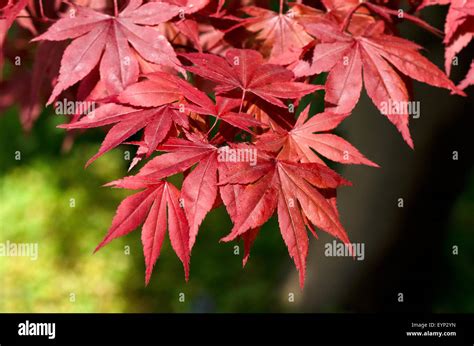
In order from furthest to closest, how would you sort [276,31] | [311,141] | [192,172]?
[276,31], [311,141], [192,172]

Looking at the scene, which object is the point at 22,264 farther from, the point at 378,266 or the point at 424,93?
the point at 424,93

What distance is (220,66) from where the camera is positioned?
44.3 inches

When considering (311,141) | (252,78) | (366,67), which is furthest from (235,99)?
(366,67)

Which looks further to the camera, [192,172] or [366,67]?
[366,67]

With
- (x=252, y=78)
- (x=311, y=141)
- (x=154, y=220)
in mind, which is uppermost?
(x=252, y=78)

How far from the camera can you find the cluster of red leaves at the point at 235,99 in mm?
1039

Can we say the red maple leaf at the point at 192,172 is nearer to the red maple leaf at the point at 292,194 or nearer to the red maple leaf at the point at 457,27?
the red maple leaf at the point at 292,194

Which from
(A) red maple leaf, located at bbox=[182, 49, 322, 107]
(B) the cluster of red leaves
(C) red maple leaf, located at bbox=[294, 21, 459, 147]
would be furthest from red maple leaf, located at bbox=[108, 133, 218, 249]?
(C) red maple leaf, located at bbox=[294, 21, 459, 147]

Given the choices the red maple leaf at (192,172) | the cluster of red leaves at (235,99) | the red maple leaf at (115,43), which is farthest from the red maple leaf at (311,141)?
the red maple leaf at (115,43)

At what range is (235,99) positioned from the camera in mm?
1129

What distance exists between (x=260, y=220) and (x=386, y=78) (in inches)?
15.8

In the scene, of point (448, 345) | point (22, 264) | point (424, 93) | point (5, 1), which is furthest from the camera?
point (22, 264)

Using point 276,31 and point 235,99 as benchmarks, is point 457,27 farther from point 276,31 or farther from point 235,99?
point 235,99

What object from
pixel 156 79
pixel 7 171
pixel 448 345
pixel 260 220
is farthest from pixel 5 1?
pixel 7 171
